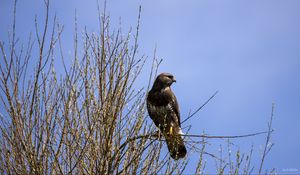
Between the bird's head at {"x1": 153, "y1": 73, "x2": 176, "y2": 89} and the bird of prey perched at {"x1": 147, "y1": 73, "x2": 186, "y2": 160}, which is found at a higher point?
the bird's head at {"x1": 153, "y1": 73, "x2": 176, "y2": 89}

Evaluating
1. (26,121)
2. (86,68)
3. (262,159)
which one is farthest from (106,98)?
(262,159)

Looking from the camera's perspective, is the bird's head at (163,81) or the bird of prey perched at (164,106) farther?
the bird's head at (163,81)

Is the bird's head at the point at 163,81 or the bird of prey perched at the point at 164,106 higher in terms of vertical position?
the bird's head at the point at 163,81

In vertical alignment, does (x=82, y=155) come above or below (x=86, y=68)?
below

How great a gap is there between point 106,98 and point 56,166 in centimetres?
85

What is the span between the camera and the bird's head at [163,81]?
6449mm

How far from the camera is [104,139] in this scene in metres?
4.03

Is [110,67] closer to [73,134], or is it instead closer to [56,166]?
[73,134]

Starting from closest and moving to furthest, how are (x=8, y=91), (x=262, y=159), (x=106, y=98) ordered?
(x=106, y=98), (x=8, y=91), (x=262, y=159)

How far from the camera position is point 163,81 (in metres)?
6.47

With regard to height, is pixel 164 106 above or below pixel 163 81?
below

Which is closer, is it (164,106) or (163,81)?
(164,106)

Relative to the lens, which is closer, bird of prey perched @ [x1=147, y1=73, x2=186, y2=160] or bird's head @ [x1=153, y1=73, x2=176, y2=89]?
bird of prey perched @ [x1=147, y1=73, x2=186, y2=160]

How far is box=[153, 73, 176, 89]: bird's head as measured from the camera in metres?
6.45
